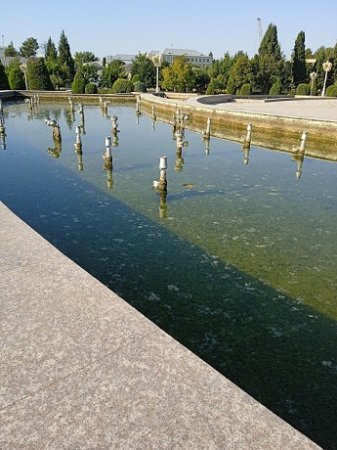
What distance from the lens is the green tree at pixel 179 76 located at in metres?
54.9

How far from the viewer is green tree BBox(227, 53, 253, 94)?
2042 inches

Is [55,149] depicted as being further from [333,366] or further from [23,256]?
[333,366]

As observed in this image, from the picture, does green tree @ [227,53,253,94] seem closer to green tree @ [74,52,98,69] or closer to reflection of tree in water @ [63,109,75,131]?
reflection of tree in water @ [63,109,75,131]

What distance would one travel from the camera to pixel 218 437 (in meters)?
2.60

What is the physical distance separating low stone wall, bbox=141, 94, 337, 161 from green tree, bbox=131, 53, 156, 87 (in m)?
34.4

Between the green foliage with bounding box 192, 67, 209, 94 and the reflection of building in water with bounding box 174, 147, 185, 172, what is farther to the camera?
the green foliage with bounding box 192, 67, 209, 94

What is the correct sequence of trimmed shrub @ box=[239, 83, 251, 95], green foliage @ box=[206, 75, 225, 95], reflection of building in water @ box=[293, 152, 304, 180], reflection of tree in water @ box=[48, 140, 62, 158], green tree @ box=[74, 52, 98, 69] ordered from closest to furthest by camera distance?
reflection of building in water @ box=[293, 152, 304, 180], reflection of tree in water @ box=[48, 140, 62, 158], trimmed shrub @ box=[239, 83, 251, 95], green foliage @ box=[206, 75, 225, 95], green tree @ box=[74, 52, 98, 69]

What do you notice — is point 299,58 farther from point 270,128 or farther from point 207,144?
point 207,144

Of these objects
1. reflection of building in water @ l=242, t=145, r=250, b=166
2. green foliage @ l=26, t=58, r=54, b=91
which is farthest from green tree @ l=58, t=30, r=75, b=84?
reflection of building in water @ l=242, t=145, r=250, b=166

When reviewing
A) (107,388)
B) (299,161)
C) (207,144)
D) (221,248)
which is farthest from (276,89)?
(107,388)

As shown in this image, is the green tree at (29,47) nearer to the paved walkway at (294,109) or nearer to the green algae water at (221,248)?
the paved walkway at (294,109)

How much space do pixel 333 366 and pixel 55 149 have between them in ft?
51.9

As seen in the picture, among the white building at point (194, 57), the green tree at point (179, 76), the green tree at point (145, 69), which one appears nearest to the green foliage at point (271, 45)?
the green tree at point (179, 76)

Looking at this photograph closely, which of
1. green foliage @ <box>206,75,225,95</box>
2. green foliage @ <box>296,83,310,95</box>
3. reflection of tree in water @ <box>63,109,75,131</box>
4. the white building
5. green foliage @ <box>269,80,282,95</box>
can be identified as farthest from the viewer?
the white building
